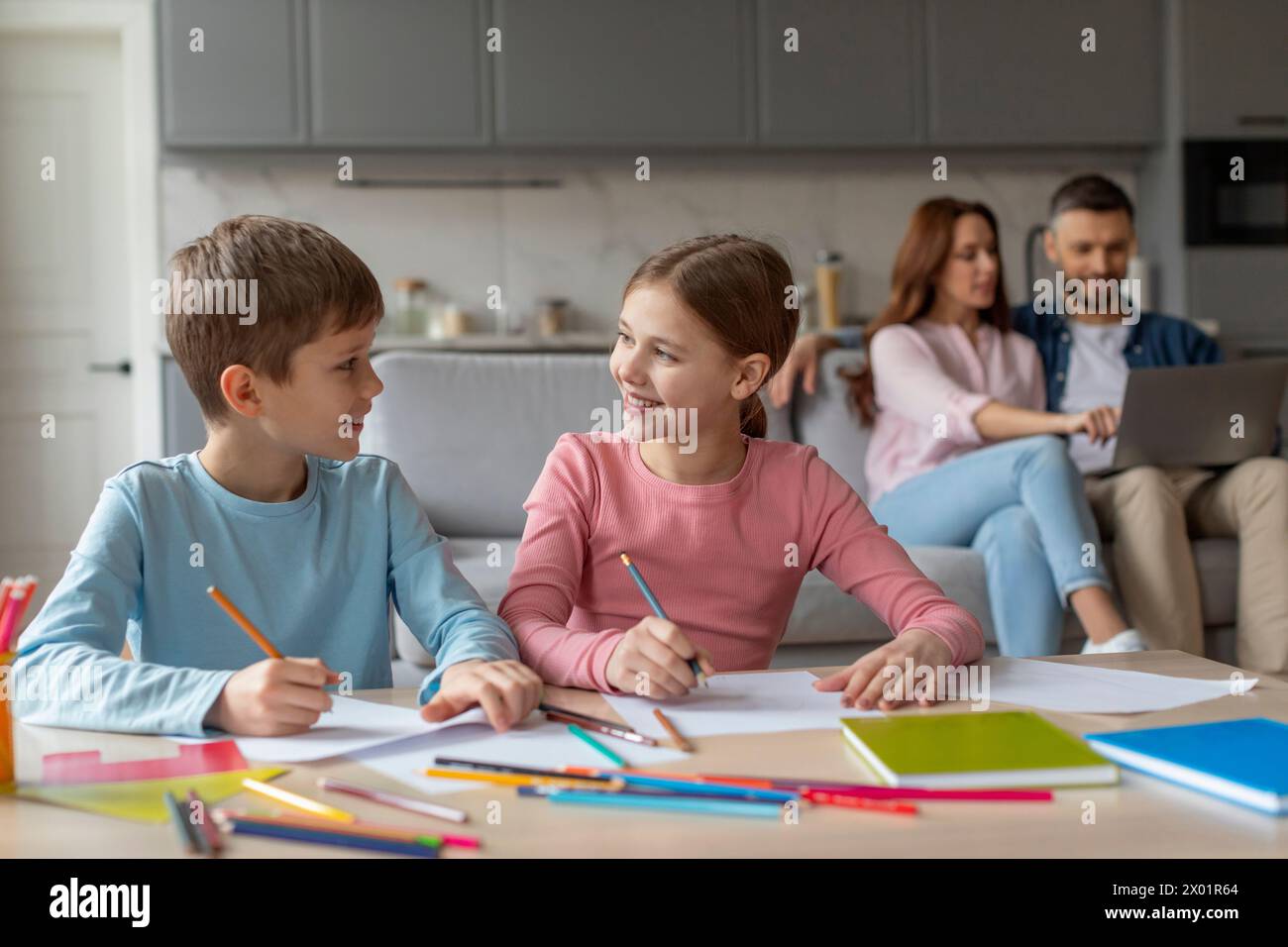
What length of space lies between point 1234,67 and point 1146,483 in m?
2.72

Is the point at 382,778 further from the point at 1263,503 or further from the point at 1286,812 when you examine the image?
the point at 1263,503

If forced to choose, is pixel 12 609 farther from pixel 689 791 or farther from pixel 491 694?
pixel 689 791

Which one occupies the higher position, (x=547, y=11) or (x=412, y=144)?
(x=547, y=11)

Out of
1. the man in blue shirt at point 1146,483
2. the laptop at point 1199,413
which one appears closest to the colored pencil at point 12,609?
the laptop at point 1199,413

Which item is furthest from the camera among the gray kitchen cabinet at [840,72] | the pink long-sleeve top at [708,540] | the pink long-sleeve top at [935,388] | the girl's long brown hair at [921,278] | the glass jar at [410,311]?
the glass jar at [410,311]

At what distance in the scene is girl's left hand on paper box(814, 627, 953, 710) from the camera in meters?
0.87

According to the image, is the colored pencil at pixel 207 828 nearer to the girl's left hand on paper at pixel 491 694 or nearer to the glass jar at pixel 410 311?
the girl's left hand on paper at pixel 491 694

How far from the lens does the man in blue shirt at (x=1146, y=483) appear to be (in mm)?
2332

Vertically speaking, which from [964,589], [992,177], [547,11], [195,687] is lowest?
[964,589]

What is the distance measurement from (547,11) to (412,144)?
0.63 meters

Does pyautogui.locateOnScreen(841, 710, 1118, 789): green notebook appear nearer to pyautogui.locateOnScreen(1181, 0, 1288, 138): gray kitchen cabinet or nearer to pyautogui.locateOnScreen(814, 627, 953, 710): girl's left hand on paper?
pyautogui.locateOnScreen(814, 627, 953, 710): girl's left hand on paper

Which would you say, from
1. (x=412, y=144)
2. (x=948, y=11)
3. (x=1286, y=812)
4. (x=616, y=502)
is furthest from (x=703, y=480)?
(x=948, y=11)

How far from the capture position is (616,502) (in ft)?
4.06

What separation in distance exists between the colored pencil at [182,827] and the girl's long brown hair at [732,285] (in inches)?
28.6
